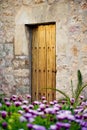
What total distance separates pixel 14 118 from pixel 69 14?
12.4ft

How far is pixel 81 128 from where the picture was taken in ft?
10.7

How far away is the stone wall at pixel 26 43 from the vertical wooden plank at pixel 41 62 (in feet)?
0.68

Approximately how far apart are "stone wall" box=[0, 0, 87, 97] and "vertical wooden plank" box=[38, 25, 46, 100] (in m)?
0.21

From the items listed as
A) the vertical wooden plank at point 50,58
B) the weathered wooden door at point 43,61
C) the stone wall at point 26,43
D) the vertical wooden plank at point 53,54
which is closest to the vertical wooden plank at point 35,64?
the weathered wooden door at point 43,61

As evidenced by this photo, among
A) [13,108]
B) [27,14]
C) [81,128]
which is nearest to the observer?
[81,128]

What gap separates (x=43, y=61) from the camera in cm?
752

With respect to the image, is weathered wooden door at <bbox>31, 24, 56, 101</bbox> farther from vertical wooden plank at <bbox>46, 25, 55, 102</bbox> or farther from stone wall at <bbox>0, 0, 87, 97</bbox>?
stone wall at <bbox>0, 0, 87, 97</bbox>

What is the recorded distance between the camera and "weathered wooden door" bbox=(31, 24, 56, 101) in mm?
7344

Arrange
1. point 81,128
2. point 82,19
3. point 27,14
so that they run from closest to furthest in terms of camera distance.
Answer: point 81,128 < point 82,19 < point 27,14

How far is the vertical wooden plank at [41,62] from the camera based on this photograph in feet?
24.6

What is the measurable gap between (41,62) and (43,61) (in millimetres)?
58

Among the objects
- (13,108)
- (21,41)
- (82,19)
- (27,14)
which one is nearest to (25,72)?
(21,41)

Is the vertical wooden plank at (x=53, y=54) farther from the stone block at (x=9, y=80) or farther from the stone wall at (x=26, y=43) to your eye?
the stone block at (x=9, y=80)

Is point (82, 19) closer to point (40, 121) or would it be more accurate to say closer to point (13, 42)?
point (13, 42)
